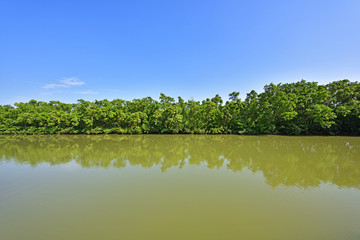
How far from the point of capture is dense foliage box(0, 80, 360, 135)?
20906 millimetres

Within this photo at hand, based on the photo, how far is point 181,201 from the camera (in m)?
4.67

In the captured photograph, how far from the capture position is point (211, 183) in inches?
239

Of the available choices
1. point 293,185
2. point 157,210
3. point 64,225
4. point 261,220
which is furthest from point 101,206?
point 293,185

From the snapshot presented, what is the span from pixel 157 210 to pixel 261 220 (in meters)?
2.60

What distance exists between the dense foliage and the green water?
1531 cm

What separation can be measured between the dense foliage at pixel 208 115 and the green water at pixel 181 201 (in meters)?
15.3

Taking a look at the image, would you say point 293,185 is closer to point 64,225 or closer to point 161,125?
point 64,225

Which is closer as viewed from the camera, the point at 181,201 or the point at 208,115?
the point at 181,201

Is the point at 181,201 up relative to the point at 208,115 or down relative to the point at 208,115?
down

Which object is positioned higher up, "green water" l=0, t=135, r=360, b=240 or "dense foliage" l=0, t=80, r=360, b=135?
"dense foliage" l=0, t=80, r=360, b=135

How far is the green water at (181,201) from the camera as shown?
343 centimetres

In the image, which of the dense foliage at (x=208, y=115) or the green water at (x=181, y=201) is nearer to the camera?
the green water at (x=181, y=201)

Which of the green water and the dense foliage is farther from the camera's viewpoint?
the dense foliage

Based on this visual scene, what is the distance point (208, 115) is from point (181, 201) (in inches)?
833
